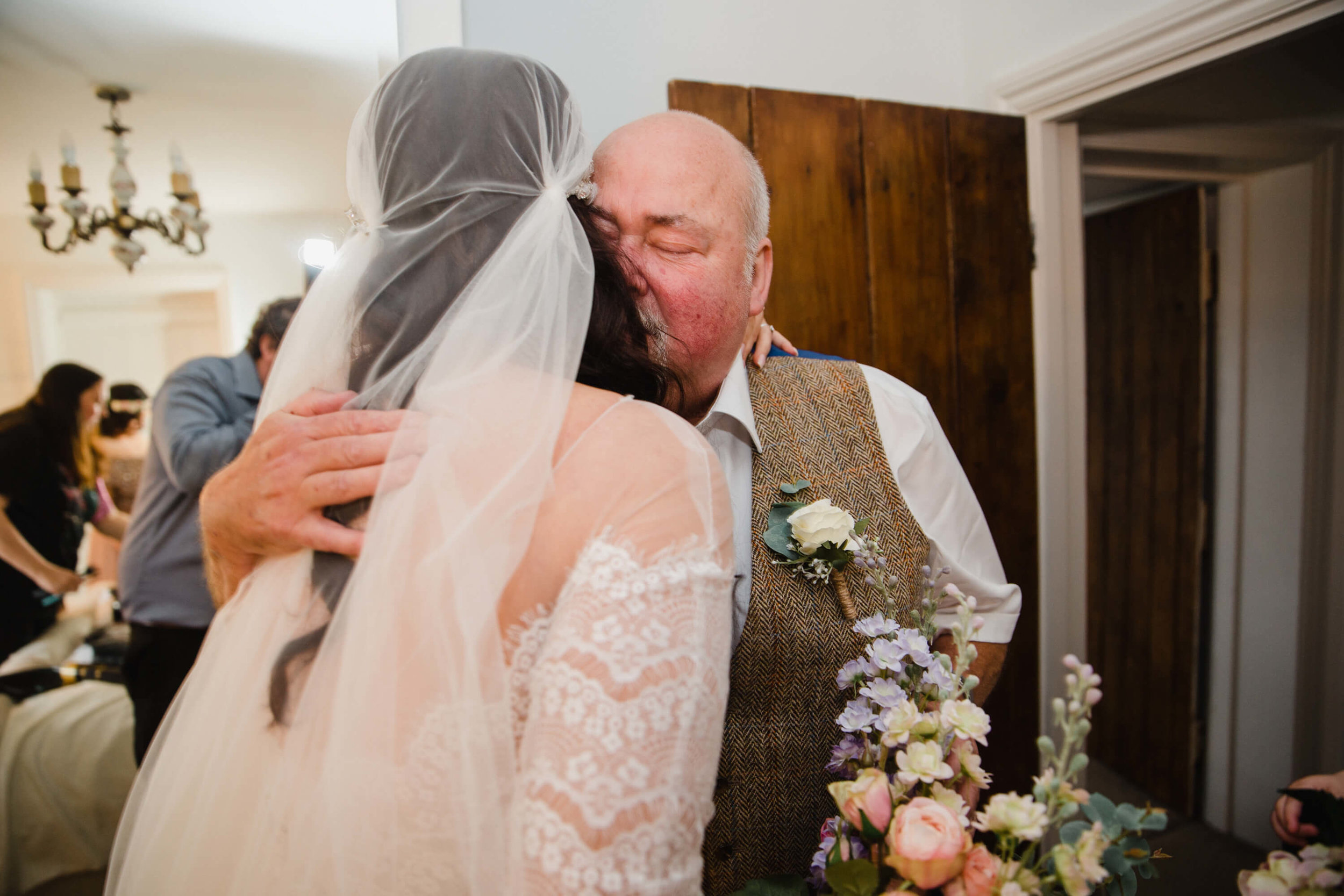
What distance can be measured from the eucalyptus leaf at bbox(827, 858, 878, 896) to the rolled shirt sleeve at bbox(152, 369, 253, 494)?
6.60 feet

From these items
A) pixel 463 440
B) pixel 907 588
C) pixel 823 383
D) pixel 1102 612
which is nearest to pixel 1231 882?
pixel 1102 612

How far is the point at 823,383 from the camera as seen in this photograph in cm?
135

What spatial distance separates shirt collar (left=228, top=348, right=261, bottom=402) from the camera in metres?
2.23

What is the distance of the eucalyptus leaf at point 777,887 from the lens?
0.83 metres

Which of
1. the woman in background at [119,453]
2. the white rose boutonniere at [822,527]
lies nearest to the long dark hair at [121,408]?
the woman in background at [119,453]

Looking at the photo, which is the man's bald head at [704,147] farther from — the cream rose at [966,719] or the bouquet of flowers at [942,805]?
the cream rose at [966,719]

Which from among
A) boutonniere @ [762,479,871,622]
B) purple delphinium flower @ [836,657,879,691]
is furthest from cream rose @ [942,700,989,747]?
boutonniere @ [762,479,871,622]

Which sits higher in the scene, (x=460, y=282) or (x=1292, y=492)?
(x=460, y=282)

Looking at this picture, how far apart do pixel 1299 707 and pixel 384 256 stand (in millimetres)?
3511

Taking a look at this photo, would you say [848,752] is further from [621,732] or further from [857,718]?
[621,732]

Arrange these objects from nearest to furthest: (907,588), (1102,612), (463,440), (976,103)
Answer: (463,440), (907,588), (976,103), (1102,612)

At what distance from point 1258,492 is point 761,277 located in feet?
8.84

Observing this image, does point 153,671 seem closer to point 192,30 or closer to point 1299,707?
point 192,30

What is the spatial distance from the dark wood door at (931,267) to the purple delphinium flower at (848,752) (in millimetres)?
1076
